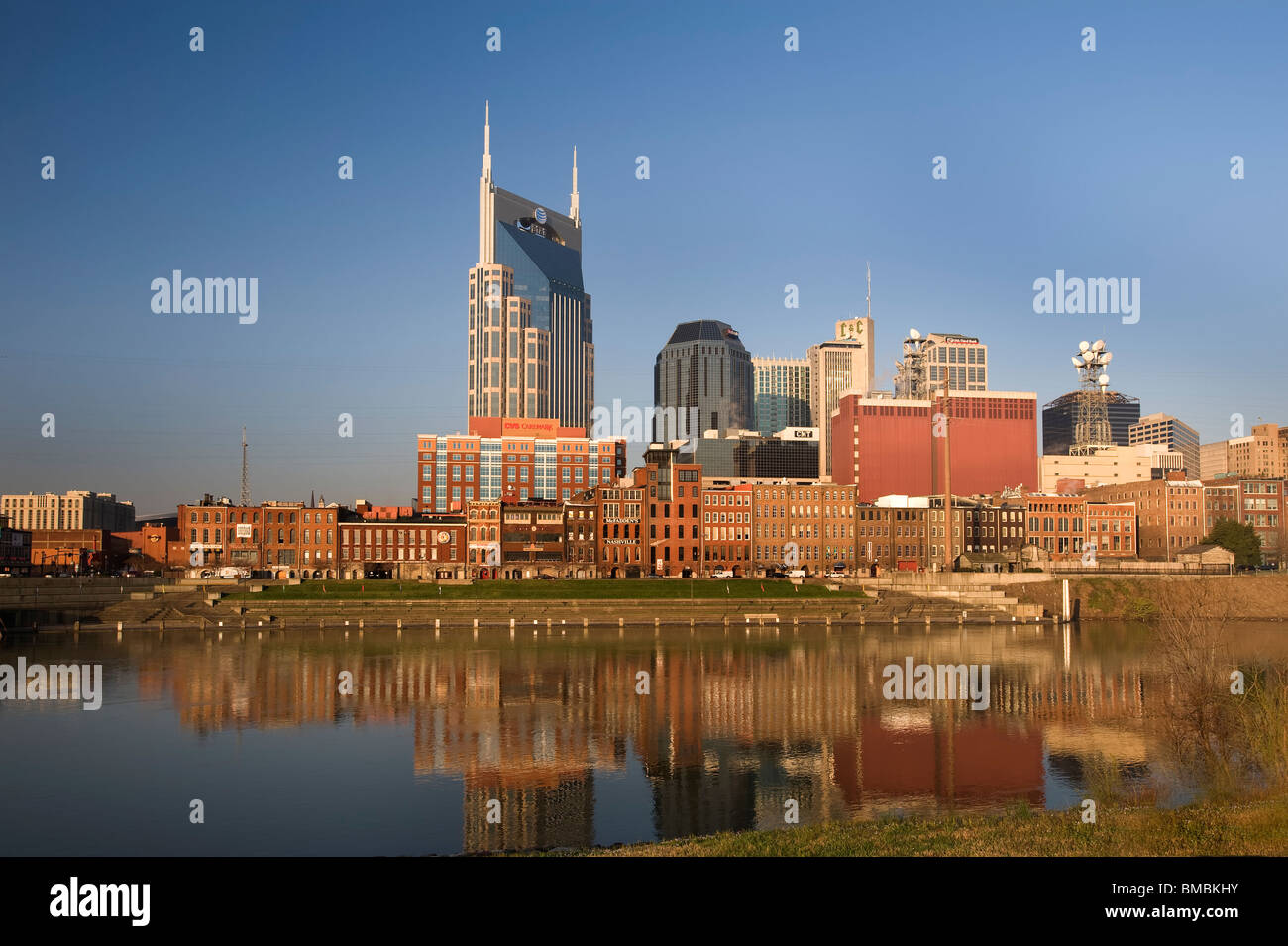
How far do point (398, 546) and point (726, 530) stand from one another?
4781 centimetres

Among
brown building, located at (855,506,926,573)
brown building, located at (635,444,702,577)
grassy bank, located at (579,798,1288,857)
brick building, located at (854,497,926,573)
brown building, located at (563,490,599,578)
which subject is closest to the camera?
grassy bank, located at (579,798,1288,857)

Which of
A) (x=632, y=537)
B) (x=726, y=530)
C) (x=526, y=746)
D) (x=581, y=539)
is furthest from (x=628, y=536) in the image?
(x=526, y=746)

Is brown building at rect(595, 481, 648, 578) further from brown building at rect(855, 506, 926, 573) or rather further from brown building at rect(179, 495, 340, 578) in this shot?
brown building at rect(179, 495, 340, 578)

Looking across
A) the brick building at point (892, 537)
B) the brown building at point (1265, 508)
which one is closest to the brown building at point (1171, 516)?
the brown building at point (1265, 508)

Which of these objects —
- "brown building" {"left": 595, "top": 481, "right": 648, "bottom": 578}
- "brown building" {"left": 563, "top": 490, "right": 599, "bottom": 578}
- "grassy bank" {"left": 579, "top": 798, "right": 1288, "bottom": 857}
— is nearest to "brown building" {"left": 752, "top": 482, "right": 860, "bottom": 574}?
"brown building" {"left": 595, "top": 481, "right": 648, "bottom": 578}

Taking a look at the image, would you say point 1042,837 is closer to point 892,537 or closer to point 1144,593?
point 1144,593

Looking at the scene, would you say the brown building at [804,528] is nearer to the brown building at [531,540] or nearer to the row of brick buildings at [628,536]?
the row of brick buildings at [628,536]

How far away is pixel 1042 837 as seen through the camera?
24.6m

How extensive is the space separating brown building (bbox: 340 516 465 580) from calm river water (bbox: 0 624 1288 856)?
202 ft

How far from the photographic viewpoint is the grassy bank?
22172 millimetres

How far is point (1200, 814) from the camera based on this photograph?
26219mm

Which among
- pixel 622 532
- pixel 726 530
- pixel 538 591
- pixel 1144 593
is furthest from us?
pixel 726 530
